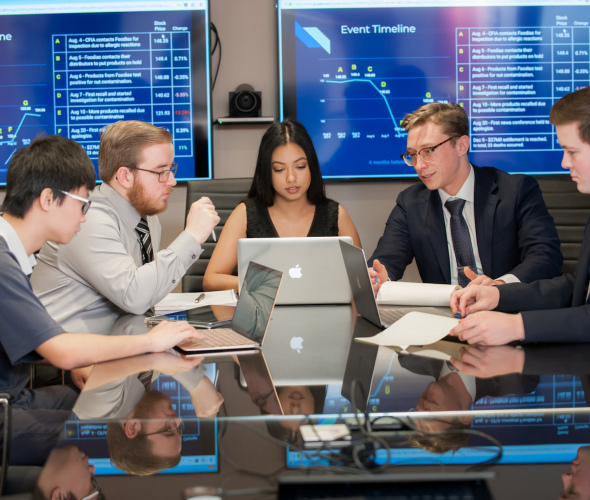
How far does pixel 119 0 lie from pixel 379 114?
155 cm

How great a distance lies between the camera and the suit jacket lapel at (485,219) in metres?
2.60

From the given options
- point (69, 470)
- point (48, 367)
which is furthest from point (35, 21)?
point (69, 470)

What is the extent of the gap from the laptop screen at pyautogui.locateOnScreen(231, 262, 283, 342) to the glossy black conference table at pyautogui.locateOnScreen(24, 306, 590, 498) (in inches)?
3.8

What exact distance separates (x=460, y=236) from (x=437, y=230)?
10cm

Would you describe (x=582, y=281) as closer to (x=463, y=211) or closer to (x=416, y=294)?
(x=416, y=294)

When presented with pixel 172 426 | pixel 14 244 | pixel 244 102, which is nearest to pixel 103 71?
pixel 244 102

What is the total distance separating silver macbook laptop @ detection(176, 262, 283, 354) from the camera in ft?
4.81

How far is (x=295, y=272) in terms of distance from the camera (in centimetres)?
201

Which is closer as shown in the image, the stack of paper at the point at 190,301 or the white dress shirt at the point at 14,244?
the white dress shirt at the point at 14,244

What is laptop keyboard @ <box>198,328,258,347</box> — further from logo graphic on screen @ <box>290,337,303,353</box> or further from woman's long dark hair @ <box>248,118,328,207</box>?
woman's long dark hair @ <box>248,118,328,207</box>

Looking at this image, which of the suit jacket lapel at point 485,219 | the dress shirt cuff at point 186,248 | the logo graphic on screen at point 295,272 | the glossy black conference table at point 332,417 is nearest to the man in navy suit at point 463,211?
the suit jacket lapel at point 485,219

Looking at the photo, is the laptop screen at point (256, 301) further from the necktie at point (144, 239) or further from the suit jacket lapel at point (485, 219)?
the suit jacket lapel at point (485, 219)

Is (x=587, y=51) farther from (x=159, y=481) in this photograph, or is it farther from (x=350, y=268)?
(x=159, y=481)

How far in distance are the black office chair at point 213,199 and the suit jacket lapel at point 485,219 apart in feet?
3.59
